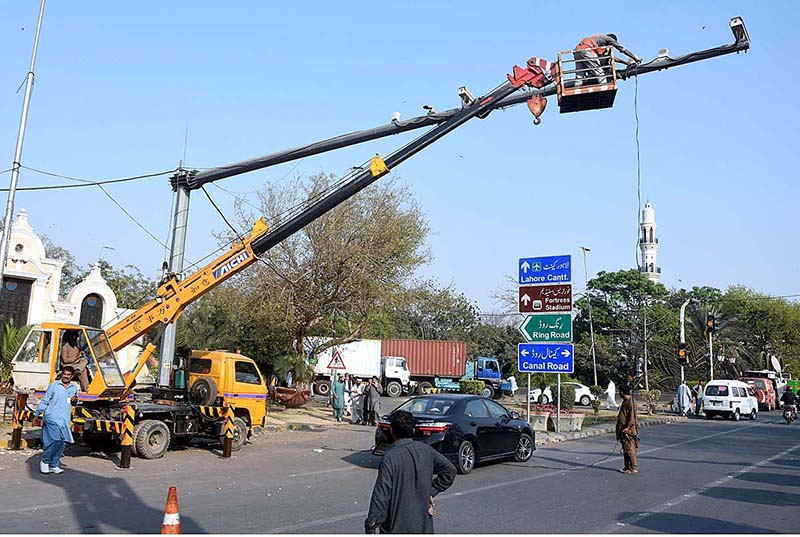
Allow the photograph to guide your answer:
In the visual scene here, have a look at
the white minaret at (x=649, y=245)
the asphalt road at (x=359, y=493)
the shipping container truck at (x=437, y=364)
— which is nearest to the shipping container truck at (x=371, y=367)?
the shipping container truck at (x=437, y=364)

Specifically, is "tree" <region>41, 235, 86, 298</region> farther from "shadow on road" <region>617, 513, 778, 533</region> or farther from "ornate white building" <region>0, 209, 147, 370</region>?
"shadow on road" <region>617, 513, 778, 533</region>

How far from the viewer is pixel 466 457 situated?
41.6 feet

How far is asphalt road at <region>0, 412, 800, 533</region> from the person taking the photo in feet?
26.9

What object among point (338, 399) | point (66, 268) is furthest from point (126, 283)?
point (338, 399)

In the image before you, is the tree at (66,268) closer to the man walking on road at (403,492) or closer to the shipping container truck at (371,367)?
the shipping container truck at (371,367)

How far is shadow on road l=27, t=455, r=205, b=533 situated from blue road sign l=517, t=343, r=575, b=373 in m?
11.4

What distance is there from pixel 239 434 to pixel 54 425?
Result: 5.44 metres

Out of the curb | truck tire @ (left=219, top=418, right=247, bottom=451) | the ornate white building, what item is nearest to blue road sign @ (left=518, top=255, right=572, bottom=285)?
the curb

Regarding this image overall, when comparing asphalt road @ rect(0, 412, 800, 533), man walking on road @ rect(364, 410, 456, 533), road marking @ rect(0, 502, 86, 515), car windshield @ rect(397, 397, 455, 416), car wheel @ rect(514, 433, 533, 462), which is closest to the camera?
man walking on road @ rect(364, 410, 456, 533)

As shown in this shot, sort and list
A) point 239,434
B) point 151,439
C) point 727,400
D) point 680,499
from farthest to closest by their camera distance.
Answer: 1. point 727,400
2. point 239,434
3. point 151,439
4. point 680,499

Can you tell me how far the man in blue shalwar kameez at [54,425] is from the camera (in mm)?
11266

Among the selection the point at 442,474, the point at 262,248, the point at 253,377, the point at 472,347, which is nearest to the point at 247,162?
the point at 262,248

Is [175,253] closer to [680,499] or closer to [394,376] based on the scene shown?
[680,499]

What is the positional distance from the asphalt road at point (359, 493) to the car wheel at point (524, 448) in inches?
14.5
